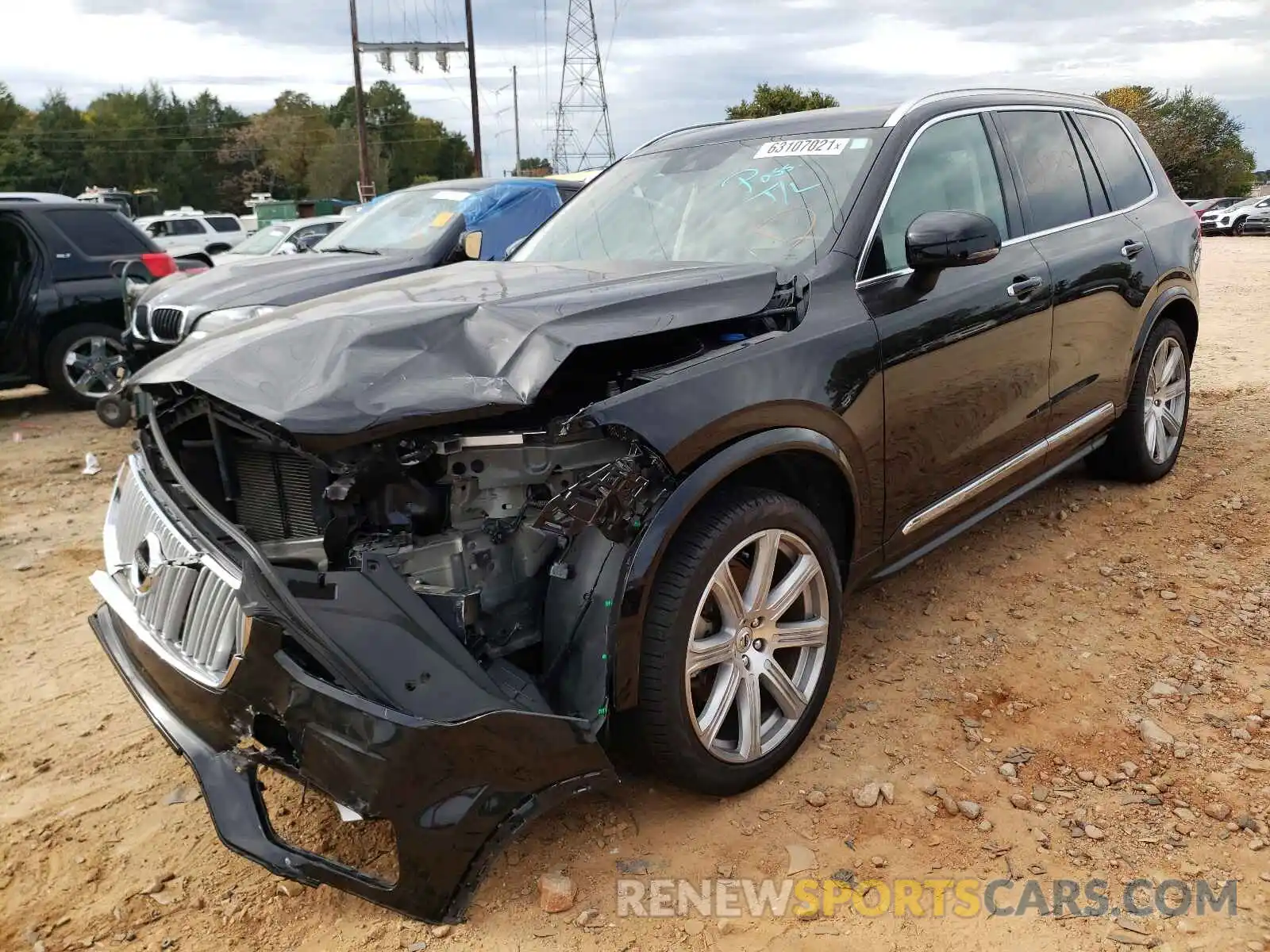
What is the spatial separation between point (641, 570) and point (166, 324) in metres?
5.16

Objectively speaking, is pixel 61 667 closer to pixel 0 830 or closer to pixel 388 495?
pixel 0 830

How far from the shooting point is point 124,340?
7.13 metres

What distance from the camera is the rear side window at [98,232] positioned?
8.21m

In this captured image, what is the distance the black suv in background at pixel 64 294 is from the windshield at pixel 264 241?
4.10 metres

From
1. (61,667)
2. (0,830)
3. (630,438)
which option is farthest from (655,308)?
(61,667)

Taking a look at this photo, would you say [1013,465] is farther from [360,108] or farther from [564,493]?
[360,108]

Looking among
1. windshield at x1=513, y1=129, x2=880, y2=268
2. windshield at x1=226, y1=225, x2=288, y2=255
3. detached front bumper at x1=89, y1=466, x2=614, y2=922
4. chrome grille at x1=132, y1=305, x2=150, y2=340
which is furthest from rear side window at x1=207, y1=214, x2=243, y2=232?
detached front bumper at x1=89, y1=466, x2=614, y2=922

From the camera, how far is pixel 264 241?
42.6ft

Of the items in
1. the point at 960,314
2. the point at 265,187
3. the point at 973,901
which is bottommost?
the point at 973,901

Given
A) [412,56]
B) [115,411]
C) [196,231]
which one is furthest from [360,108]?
[115,411]

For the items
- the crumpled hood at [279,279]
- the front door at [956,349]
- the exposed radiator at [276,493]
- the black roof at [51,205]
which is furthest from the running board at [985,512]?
the black roof at [51,205]

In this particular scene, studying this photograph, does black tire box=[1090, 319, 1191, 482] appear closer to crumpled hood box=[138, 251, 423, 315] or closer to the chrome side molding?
the chrome side molding

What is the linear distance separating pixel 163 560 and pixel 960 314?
2.56 metres

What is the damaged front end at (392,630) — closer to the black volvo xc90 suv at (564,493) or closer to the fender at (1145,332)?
the black volvo xc90 suv at (564,493)
